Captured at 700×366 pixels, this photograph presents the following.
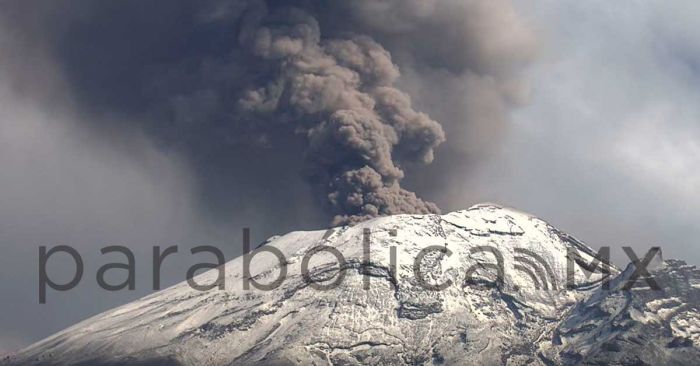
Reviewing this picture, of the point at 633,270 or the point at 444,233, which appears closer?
the point at 633,270

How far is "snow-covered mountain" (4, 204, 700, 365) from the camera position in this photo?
476 feet

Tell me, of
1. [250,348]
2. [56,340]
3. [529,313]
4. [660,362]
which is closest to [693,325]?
[660,362]

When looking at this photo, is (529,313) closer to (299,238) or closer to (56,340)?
(299,238)

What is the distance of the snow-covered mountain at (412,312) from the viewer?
145 m

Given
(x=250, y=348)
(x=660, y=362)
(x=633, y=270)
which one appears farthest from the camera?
(x=633, y=270)

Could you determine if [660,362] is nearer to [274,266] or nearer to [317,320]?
[317,320]

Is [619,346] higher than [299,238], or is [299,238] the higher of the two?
[299,238]

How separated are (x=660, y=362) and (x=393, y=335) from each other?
3116cm

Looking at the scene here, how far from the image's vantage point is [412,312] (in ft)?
511

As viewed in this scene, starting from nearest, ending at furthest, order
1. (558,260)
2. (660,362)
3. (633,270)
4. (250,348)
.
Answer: (660,362)
(250,348)
(633,270)
(558,260)

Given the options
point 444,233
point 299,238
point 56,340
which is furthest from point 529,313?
point 56,340

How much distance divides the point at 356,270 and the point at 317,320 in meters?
12.2

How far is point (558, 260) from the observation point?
559ft

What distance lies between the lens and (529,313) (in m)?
158
